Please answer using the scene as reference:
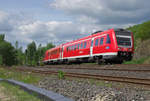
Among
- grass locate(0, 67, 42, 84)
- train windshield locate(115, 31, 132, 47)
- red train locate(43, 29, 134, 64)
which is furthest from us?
train windshield locate(115, 31, 132, 47)

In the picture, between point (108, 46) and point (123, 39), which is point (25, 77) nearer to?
point (108, 46)

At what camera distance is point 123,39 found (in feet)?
49.6

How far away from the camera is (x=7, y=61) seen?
61.2 m

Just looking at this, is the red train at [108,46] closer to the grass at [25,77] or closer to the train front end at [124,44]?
the train front end at [124,44]

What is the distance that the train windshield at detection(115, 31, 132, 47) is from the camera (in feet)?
48.4

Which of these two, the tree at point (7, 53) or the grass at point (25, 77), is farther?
the tree at point (7, 53)

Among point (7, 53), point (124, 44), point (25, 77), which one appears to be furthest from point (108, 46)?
point (7, 53)

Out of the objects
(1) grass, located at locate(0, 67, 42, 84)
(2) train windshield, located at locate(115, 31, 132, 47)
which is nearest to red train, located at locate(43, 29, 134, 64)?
(2) train windshield, located at locate(115, 31, 132, 47)

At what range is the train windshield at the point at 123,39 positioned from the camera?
14.8 m

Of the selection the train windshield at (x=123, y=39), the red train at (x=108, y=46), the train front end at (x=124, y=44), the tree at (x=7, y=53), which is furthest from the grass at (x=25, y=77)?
the tree at (x=7, y=53)

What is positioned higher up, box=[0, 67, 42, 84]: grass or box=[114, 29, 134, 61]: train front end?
box=[114, 29, 134, 61]: train front end

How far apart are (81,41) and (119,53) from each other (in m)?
6.14

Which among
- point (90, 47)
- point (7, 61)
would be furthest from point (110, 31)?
point (7, 61)

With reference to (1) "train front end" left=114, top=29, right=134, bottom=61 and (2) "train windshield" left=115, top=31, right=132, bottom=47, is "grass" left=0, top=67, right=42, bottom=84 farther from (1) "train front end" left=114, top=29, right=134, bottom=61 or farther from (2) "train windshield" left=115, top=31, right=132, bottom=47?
(2) "train windshield" left=115, top=31, right=132, bottom=47
